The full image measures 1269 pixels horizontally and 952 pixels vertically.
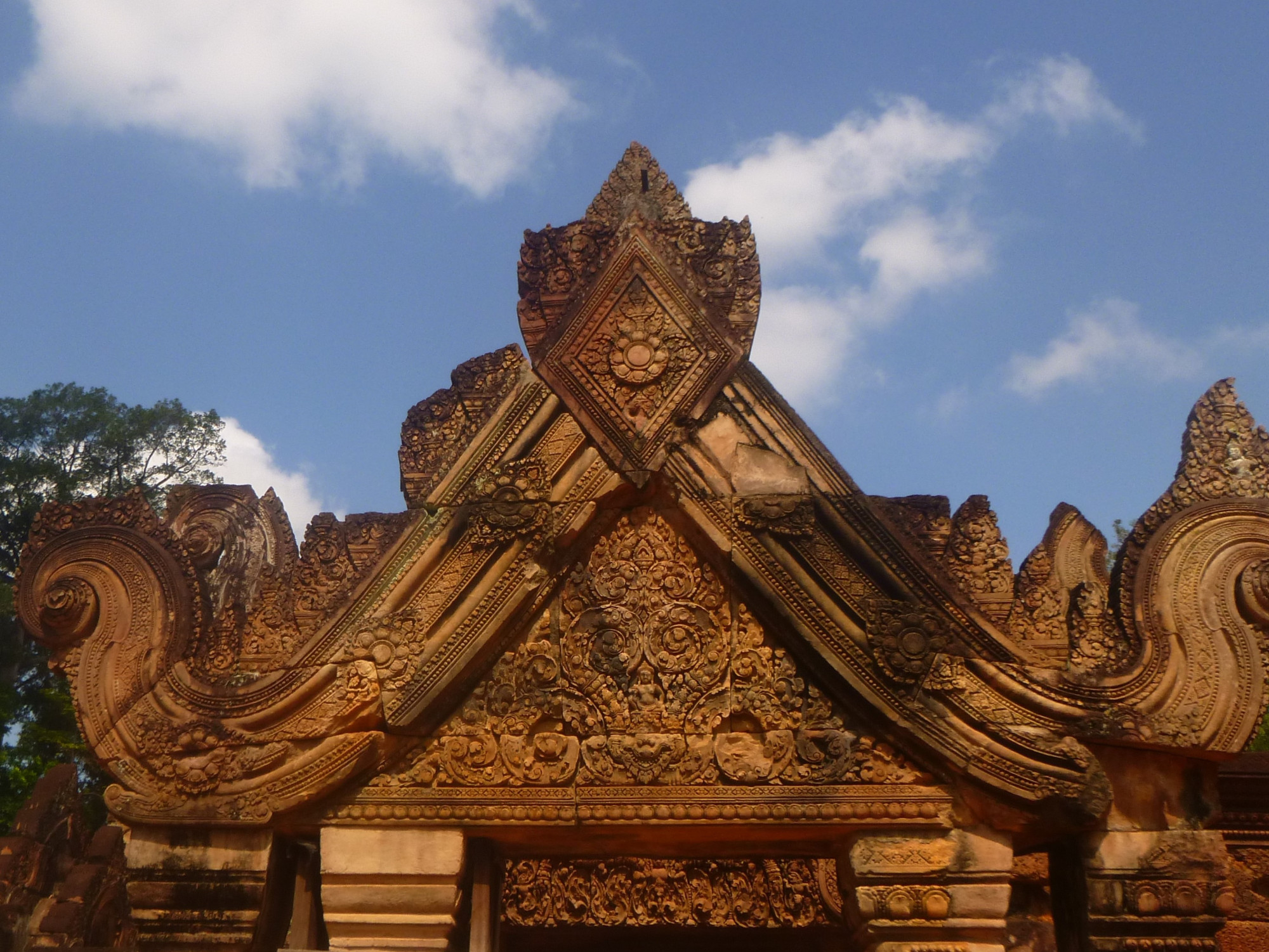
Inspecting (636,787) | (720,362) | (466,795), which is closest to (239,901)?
(466,795)

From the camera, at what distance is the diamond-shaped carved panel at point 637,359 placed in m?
5.06

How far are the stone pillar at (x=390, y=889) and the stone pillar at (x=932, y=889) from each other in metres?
1.66

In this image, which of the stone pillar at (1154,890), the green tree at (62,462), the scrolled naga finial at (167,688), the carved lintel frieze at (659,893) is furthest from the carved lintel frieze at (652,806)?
the green tree at (62,462)

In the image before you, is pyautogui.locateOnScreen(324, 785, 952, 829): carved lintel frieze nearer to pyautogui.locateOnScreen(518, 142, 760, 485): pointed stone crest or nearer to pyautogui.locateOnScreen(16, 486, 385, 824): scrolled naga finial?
pyautogui.locateOnScreen(16, 486, 385, 824): scrolled naga finial

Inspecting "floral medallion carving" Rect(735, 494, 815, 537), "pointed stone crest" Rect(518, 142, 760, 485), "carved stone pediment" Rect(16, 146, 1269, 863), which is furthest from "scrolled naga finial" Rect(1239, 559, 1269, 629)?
"pointed stone crest" Rect(518, 142, 760, 485)

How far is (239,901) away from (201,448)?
32288 mm

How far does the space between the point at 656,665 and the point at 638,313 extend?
1.60 meters

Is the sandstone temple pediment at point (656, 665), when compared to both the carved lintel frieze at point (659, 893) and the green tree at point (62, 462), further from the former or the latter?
the green tree at point (62, 462)

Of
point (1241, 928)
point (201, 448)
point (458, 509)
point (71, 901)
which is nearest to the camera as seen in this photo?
point (458, 509)

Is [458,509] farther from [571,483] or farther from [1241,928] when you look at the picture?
[1241,928]

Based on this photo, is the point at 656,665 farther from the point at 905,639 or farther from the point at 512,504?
the point at 905,639

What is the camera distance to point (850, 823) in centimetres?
464

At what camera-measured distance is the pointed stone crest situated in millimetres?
5098

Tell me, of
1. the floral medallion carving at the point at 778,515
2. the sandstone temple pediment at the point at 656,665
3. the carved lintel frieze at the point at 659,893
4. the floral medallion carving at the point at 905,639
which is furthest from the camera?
the carved lintel frieze at the point at 659,893
